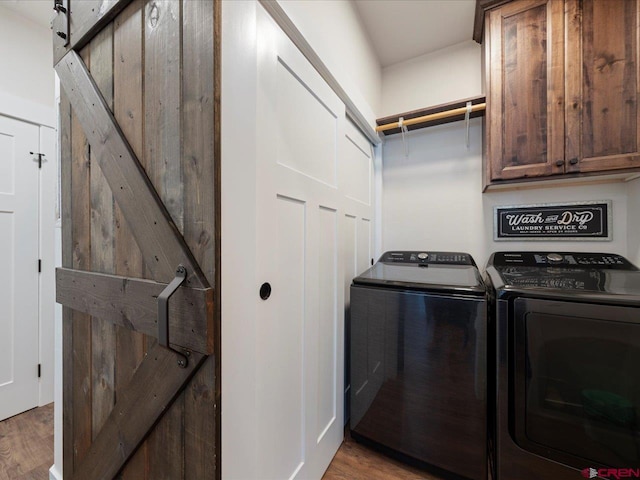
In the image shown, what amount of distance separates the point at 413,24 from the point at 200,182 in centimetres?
199

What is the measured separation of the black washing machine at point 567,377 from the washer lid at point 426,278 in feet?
0.47

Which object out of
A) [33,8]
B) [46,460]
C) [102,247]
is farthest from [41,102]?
[46,460]

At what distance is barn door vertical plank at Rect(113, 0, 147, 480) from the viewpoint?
2.92ft

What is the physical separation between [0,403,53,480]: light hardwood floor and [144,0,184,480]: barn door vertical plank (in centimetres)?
120

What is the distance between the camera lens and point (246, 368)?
0.80 m

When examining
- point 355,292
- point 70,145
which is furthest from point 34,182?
point 355,292

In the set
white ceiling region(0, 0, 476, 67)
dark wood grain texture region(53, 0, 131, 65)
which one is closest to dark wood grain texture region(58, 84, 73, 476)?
dark wood grain texture region(53, 0, 131, 65)

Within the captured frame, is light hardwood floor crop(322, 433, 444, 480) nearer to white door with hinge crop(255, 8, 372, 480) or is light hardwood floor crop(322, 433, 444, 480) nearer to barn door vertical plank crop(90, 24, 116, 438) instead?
white door with hinge crop(255, 8, 372, 480)

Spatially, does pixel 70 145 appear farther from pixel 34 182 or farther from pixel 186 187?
pixel 34 182

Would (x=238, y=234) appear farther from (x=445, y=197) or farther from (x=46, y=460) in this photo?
(x=46, y=460)

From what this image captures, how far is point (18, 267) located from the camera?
1853mm

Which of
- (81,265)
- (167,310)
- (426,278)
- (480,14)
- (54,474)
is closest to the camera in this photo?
(167,310)

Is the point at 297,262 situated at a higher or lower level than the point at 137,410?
higher

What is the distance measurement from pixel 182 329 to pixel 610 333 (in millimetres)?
1477
